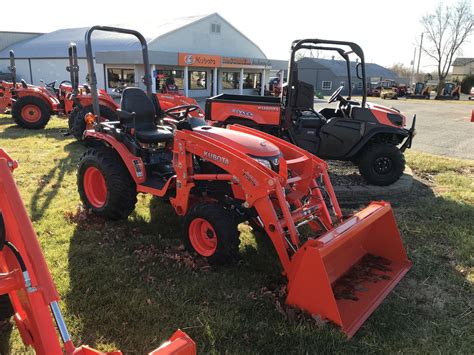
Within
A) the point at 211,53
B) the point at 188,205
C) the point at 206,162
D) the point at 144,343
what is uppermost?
Answer: the point at 211,53

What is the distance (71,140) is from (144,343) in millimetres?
7728

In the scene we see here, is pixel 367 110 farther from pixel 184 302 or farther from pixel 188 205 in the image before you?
pixel 184 302

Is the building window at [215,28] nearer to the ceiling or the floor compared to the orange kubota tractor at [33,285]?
nearer to the ceiling

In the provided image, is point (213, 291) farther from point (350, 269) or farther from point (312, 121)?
point (312, 121)

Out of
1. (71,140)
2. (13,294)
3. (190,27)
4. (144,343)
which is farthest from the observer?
(190,27)

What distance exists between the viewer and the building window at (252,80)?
29.9 m

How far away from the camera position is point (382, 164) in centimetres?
608

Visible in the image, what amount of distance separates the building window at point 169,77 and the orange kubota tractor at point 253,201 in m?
17.7

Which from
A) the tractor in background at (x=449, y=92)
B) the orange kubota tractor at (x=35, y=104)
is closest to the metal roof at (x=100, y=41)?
the orange kubota tractor at (x=35, y=104)

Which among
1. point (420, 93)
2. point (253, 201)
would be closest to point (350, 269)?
point (253, 201)

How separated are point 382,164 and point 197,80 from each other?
21.3 metres

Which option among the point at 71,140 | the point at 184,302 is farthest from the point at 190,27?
the point at 184,302

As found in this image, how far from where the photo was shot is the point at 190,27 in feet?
84.0

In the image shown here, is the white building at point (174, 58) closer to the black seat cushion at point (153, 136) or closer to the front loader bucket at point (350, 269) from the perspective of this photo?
the black seat cushion at point (153, 136)
